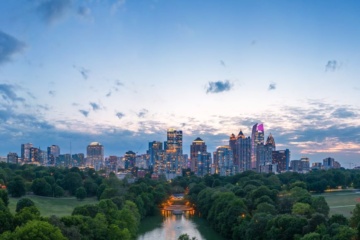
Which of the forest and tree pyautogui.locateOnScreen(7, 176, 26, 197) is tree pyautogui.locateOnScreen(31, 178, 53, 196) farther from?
tree pyautogui.locateOnScreen(7, 176, 26, 197)

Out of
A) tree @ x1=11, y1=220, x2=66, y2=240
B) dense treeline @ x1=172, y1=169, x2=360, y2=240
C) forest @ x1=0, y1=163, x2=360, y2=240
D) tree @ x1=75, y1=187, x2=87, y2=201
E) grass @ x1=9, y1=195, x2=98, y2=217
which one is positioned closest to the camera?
tree @ x1=11, y1=220, x2=66, y2=240

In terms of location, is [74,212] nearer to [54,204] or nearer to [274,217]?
[274,217]

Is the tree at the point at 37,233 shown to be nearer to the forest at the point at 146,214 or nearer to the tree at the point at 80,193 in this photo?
the forest at the point at 146,214

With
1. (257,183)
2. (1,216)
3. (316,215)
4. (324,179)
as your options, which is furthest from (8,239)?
(324,179)

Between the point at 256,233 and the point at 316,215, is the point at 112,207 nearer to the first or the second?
the point at 256,233

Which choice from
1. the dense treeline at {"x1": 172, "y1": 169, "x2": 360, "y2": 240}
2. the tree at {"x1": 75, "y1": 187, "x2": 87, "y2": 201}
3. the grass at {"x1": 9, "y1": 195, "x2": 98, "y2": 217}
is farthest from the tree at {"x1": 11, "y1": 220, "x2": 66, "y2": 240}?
the tree at {"x1": 75, "y1": 187, "x2": 87, "y2": 201}

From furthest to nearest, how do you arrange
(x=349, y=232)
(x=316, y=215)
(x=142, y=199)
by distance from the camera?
(x=142, y=199), (x=316, y=215), (x=349, y=232)
